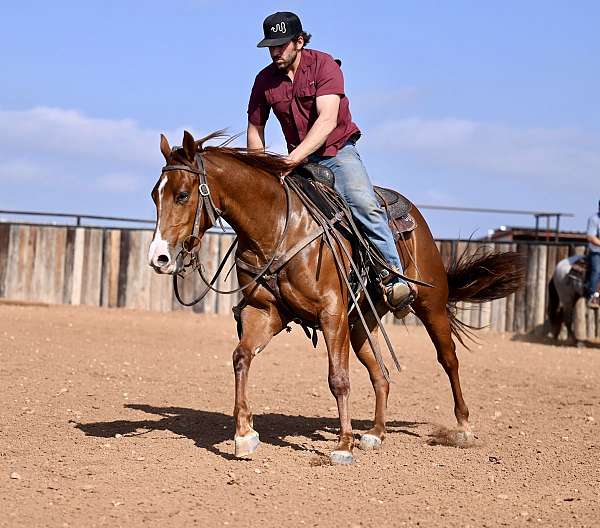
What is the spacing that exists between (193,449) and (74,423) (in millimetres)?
1452

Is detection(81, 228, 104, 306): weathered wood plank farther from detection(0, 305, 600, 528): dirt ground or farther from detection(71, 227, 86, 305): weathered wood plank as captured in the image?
detection(0, 305, 600, 528): dirt ground

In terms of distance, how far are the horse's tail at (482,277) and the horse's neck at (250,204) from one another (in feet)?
8.54

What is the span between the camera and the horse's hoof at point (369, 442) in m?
7.34

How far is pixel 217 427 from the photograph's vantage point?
8.05 meters

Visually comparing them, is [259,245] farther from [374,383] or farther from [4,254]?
[4,254]

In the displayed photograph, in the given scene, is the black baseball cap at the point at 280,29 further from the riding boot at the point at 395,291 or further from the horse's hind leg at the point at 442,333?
the horse's hind leg at the point at 442,333

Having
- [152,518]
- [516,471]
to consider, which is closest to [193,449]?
[152,518]

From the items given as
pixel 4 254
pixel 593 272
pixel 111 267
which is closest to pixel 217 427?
pixel 593 272

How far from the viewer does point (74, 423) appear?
7.85 m

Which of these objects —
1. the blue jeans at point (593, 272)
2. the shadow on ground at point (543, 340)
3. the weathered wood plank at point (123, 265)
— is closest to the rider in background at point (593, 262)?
the blue jeans at point (593, 272)

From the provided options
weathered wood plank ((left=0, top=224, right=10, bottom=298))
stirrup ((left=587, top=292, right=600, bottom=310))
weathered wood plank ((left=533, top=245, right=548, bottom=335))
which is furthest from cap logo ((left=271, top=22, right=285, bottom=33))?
weathered wood plank ((left=0, top=224, right=10, bottom=298))

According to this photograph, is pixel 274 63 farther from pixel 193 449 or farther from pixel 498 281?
pixel 498 281

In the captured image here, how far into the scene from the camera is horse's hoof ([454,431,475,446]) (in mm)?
7781

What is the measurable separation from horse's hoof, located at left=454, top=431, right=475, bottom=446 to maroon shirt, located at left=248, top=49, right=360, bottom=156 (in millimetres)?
2458
